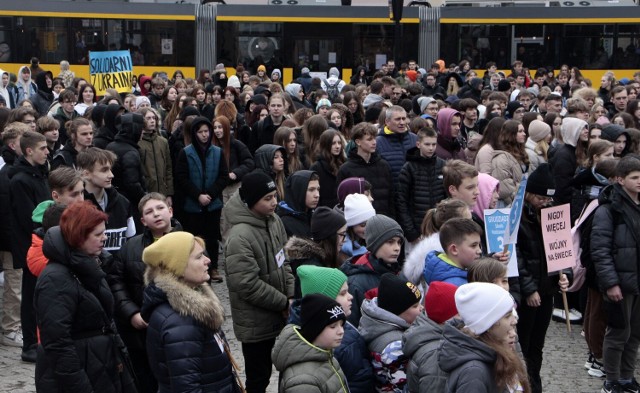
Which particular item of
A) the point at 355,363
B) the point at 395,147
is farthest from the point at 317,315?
the point at 395,147

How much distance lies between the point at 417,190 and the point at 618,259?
6.80ft

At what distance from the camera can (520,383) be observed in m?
4.56

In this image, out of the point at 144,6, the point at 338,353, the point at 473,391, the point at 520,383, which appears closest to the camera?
the point at 473,391

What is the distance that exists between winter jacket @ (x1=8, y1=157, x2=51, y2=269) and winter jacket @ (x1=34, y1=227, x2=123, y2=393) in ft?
9.52

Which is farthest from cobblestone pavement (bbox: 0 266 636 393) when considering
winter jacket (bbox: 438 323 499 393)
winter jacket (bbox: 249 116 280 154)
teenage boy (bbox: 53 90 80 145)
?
teenage boy (bbox: 53 90 80 145)

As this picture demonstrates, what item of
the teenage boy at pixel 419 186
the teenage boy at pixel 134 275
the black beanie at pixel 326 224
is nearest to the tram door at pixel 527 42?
the teenage boy at pixel 419 186

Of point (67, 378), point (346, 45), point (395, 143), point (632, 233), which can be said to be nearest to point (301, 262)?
point (67, 378)

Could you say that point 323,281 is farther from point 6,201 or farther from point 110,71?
point 110,71

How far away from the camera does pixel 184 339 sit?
480cm

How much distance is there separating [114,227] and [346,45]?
2219 cm

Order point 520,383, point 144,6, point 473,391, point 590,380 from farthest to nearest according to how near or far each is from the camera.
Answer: point 144,6, point 590,380, point 520,383, point 473,391

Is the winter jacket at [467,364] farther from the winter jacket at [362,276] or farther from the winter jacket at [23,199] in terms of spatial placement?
the winter jacket at [23,199]

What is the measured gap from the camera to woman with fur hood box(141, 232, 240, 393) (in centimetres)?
479

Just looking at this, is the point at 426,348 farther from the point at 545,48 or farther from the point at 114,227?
the point at 545,48
